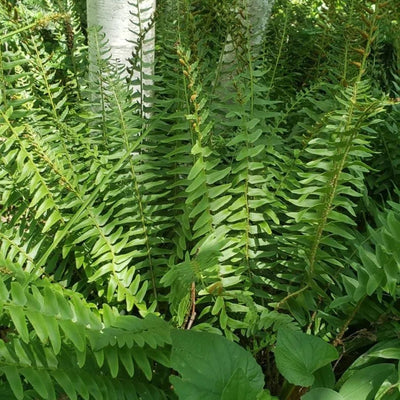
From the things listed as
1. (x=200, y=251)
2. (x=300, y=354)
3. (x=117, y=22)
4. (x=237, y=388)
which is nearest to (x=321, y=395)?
(x=300, y=354)

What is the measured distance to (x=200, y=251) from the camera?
1.61m

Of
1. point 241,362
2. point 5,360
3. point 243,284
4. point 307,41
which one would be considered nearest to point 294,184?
point 243,284

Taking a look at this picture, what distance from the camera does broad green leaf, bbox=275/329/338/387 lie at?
4.85ft

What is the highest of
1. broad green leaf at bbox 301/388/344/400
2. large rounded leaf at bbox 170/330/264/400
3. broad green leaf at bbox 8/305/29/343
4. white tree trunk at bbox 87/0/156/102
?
white tree trunk at bbox 87/0/156/102

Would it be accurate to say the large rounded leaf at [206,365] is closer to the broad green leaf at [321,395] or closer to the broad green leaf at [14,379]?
the broad green leaf at [321,395]

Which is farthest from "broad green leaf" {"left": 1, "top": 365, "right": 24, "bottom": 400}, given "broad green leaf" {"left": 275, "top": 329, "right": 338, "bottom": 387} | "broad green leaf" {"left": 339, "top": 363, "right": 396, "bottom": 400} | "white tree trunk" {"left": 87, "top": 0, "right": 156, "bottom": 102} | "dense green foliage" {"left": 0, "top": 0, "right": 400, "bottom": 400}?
"white tree trunk" {"left": 87, "top": 0, "right": 156, "bottom": 102}

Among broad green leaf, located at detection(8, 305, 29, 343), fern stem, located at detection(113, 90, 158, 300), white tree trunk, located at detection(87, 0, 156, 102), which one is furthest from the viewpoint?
white tree trunk, located at detection(87, 0, 156, 102)

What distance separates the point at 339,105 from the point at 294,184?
0.39 meters

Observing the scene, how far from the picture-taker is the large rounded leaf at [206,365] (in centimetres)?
141

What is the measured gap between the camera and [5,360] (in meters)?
1.32

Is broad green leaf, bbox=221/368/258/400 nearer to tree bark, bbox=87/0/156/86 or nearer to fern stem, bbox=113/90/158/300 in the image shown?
fern stem, bbox=113/90/158/300

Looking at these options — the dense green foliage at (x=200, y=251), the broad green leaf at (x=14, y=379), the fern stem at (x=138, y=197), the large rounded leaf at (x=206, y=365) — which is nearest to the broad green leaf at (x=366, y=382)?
the dense green foliage at (x=200, y=251)

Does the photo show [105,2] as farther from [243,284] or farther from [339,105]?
[243,284]

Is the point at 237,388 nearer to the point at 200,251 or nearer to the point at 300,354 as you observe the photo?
the point at 300,354
